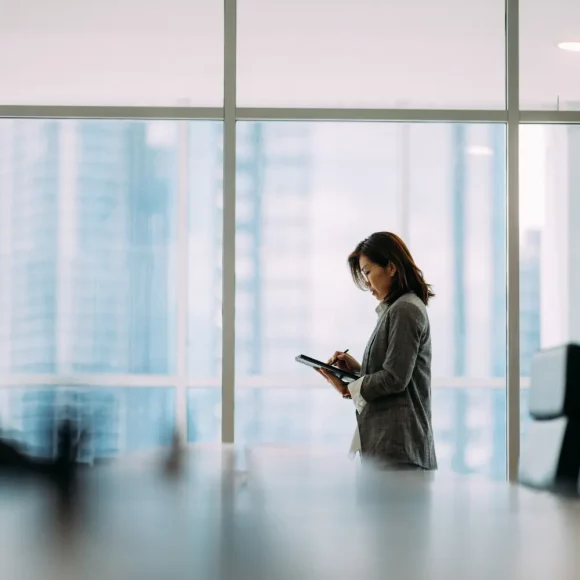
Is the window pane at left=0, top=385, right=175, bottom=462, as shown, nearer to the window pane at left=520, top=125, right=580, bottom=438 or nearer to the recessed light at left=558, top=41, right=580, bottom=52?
the window pane at left=520, top=125, right=580, bottom=438

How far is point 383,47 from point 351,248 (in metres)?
1.01

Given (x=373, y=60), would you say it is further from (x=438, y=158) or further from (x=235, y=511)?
(x=235, y=511)

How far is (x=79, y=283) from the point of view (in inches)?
153

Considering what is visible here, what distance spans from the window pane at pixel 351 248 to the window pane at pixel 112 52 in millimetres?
423

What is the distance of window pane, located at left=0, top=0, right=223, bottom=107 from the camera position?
155 inches

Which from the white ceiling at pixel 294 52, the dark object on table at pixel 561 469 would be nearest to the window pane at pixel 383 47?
the white ceiling at pixel 294 52

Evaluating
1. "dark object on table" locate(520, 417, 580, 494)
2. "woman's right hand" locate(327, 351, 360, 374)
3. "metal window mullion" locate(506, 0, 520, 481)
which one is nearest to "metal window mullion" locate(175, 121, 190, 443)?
"woman's right hand" locate(327, 351, 360, 374)

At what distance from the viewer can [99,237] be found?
12.8 feet

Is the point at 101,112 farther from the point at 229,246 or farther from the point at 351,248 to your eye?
the point at 351,248

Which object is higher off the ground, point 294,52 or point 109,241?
point 294,52

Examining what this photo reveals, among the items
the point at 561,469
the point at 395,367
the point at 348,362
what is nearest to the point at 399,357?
the point at 395,367

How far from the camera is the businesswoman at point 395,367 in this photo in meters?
2.54

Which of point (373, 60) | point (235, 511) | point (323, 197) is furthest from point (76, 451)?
point (373, 60)

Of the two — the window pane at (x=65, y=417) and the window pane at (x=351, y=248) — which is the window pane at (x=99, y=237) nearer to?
the window pane at (x=351, y=248)
